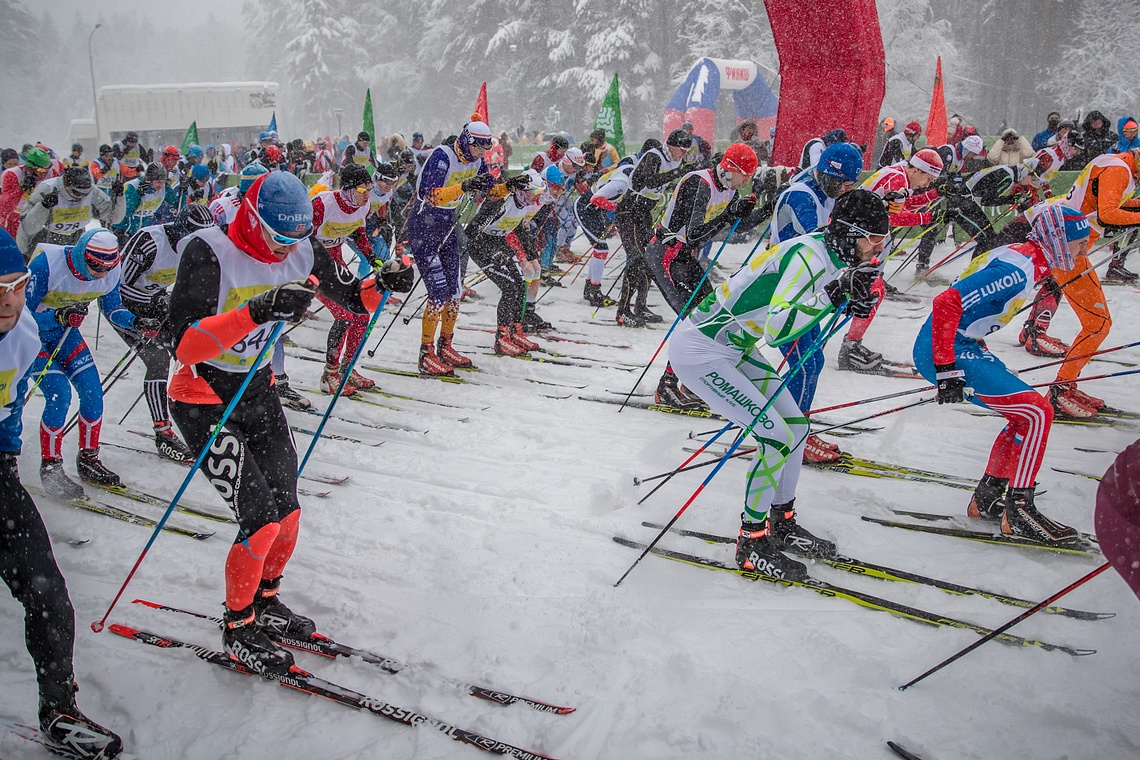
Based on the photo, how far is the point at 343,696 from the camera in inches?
111

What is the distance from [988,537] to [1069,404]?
2480 millimetres

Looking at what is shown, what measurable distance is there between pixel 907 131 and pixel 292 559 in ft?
40.4

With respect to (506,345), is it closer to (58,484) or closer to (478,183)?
(478,183)

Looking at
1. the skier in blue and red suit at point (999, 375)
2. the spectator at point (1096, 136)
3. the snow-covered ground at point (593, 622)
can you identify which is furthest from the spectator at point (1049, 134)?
the skier in blue and red suit at point (999, 375)

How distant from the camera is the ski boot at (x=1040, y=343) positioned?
22.7 ft

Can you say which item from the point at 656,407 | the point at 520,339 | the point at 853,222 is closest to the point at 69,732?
the point at 853,222

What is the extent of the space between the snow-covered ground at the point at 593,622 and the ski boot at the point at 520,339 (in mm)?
2270

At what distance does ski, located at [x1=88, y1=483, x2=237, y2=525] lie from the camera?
4.32 meters

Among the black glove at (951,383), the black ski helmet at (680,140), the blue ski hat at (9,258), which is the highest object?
the black ski helmet at (680,140)

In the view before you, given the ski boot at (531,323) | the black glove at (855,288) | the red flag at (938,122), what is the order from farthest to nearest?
the red flag at (938,122)
the ski boot at (531,323)
the black glove at (855,288)

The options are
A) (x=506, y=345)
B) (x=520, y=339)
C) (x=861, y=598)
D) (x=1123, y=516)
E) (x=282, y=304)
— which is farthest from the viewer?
(x=520, y=339)

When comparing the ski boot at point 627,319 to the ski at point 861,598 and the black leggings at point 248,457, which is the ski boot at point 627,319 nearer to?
the ski at point 861,598

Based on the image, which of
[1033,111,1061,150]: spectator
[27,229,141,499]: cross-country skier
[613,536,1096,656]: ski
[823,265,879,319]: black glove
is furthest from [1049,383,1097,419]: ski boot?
[1033,111,1061,150]: spectator

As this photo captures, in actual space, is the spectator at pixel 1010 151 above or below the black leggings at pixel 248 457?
above
